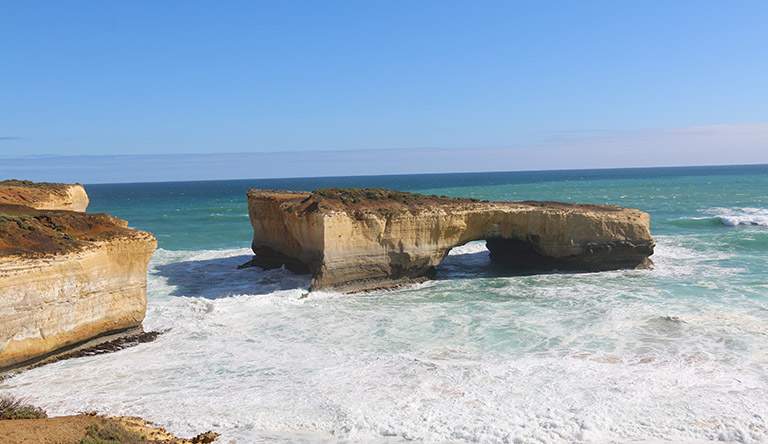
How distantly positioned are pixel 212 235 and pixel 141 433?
24.7 m

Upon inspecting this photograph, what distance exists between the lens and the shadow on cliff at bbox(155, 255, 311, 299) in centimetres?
1761

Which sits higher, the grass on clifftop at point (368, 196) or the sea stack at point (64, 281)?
the grass on clifftop at point (368, 196)

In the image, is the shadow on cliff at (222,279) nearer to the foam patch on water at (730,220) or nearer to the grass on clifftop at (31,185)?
the grass on clifftop at (31,185)

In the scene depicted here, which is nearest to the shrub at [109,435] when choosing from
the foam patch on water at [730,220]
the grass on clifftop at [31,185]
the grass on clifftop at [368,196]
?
the grass on clifftop at [368,196]

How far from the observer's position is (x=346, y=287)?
1736cm

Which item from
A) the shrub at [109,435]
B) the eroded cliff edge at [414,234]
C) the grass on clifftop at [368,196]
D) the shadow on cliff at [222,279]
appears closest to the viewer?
the shrub at [109,435]

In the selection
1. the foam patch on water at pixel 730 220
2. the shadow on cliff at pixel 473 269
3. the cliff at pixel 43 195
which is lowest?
the shadow on cliff at pixel 473 269

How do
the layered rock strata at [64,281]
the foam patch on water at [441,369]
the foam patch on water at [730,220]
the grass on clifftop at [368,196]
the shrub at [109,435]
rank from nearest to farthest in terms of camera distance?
the shrub at [109,435]
the foam patch on water at [441,369]
the layered rock strata at [64,281]
the grass on clifftop at [368,196]
the foam patch on water at [730,220]

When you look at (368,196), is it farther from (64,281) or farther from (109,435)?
(109,435)

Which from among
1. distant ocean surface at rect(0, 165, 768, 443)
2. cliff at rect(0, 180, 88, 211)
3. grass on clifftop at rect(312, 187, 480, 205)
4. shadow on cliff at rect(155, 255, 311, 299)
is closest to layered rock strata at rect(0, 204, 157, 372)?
distant ocean surface at rect(0, 165, 768, 443)

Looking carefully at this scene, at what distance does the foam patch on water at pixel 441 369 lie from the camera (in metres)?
8.52

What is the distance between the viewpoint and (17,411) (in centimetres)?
800

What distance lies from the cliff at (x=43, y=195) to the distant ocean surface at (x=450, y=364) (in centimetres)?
576

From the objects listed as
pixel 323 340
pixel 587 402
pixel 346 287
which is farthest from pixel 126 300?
pixel 587 402
